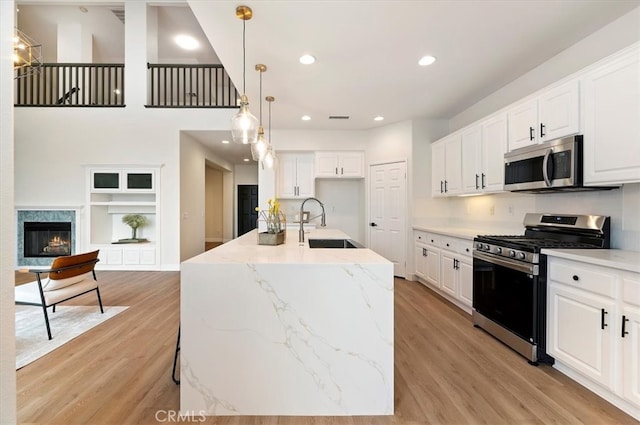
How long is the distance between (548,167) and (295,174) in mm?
4151

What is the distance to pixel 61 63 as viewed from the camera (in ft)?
19.8

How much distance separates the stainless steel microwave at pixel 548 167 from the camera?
2.25 meters

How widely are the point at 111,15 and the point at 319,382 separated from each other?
28.3 ft

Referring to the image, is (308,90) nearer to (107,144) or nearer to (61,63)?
(107,144)

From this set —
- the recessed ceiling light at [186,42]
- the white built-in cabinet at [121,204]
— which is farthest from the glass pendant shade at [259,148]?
the recessed ceiling light at [186,42]

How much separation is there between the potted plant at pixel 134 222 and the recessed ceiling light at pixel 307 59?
4813 mm

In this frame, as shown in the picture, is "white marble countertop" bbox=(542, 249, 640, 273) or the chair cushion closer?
"white marble countertop" bbox=(542, 249, 640, 273)

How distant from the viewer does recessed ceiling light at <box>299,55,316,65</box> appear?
284cm

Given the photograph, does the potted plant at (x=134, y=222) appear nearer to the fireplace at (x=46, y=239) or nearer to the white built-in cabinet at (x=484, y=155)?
the fireplace at (x=46, y=239)

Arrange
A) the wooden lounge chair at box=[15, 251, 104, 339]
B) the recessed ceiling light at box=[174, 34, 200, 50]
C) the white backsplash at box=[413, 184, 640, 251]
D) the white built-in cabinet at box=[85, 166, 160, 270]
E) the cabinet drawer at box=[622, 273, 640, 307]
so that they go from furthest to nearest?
the recessed ceiling light at box=[174, 34, 200, 50]
the white built-in cabinet at box=[85, 166, 160, 270]
the wooden lounge chair at box=[15, 251, 104, 339]
the white backsplash at box=[413, 184, 640, 251]
the cabinet drawer at box=[622, 273, 640, 307]

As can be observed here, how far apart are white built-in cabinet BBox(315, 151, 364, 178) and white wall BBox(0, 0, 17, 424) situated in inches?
189

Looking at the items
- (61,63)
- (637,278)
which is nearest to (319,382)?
(637,278)

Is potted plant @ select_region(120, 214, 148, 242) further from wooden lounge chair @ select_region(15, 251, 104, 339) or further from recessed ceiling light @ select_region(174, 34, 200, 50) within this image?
recessed ceiling light @ select_region(174, 34, 200, 50)

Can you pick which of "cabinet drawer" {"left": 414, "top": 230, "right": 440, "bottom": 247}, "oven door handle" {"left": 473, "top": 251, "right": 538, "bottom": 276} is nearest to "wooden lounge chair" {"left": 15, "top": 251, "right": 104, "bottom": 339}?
"oven door handle" {"left": 473, "top": 251, "right": 538, "bottom": 276}
